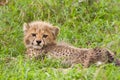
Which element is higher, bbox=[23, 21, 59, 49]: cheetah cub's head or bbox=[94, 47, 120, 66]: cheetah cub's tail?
bbox=[23, 21, 59, 49]: cheetah cub's head

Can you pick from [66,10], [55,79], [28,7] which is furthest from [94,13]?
[55,79]

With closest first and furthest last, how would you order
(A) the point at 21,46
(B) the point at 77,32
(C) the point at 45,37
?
(C) the point at 45,37 < (A) the point at 21,46 < (B) the point at 77,32

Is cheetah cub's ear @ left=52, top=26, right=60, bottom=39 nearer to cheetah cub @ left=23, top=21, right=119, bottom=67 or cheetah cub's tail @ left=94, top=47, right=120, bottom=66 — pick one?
cheetah cub @ left=23, top=21, right=119, bottom=67

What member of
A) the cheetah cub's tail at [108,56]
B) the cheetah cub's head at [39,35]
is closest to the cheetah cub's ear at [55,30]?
the cheetah cub's head at [39,35]

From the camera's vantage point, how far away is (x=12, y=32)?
30.2ft

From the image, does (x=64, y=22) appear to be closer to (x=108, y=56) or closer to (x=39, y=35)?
(x=39, y=35)

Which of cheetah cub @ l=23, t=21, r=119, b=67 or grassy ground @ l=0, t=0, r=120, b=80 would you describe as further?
grassy ground @ l=0, t=0, r=120, b=80

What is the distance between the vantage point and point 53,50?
8.09 metres

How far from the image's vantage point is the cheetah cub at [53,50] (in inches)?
301

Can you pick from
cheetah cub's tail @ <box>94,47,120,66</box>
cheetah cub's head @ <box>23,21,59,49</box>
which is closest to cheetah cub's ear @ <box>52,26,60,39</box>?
cheetah cub's head @ <box>23,21,59,49</box>

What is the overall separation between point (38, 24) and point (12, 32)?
111 cm

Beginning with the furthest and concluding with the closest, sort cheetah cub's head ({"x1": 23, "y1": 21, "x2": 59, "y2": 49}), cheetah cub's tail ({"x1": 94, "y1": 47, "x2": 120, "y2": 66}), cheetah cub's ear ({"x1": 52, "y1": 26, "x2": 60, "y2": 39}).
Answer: cheetah cub's ear ({"x1": 52, "y1": 26, "x2": 60, "y2": 39}) → cheetah cub's head ({"x1": 23, "y1": 21, "x2": 59, "y2": 49}) → cheetah cub's tail ({"x1": 94, "y1": 47, "x2": 120, "y2": 66})

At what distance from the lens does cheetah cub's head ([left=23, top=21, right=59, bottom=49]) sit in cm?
808

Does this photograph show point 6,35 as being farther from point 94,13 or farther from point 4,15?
point 94,13
